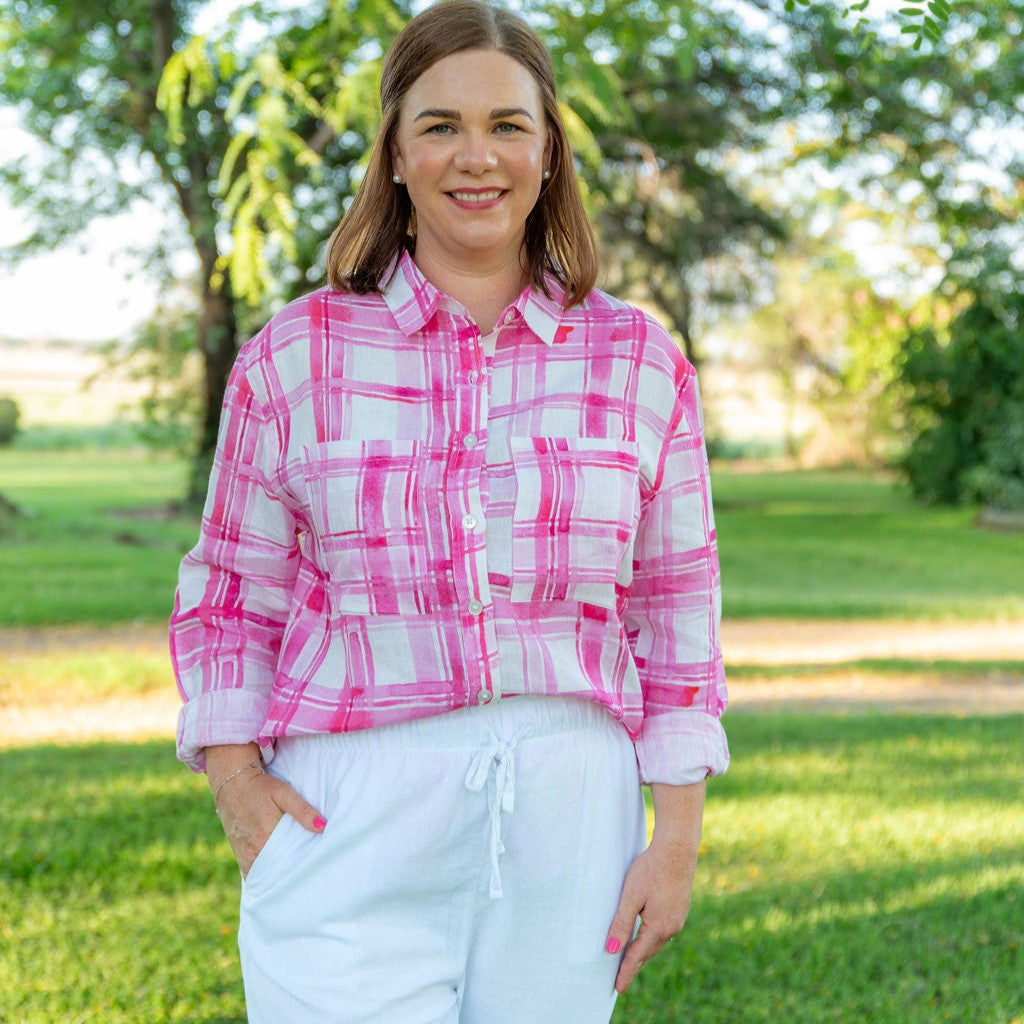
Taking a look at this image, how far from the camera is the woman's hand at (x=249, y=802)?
1.83 metres

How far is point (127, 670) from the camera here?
8.48 metres

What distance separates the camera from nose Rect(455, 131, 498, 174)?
188 cm

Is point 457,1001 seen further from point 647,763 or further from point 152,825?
point 152,825

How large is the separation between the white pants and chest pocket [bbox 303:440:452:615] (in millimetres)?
172

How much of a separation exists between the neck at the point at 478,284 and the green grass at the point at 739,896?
95.2 inches

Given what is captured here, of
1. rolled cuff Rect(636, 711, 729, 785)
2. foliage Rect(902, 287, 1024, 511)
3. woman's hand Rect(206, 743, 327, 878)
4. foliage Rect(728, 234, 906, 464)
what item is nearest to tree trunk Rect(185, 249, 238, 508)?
foliage Rect(902, 287, 1024, 511)

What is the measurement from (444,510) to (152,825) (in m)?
3.82

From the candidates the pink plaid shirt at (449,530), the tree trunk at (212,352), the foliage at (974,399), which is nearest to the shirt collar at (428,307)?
the pink plaid shirt at (449,530)

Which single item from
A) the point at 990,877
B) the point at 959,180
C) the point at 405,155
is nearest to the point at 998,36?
the point at 959,180

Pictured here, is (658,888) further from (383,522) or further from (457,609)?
(383,522)

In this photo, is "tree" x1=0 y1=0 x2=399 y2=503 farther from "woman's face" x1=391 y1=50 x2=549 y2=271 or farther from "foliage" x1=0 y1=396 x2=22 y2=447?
"foliage" x1=0 y1=396 x2=22 y2=447

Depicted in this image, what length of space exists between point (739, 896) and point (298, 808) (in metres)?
3.09

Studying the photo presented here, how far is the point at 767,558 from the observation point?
660 inches

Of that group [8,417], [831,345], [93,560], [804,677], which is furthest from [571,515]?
[831,345]
